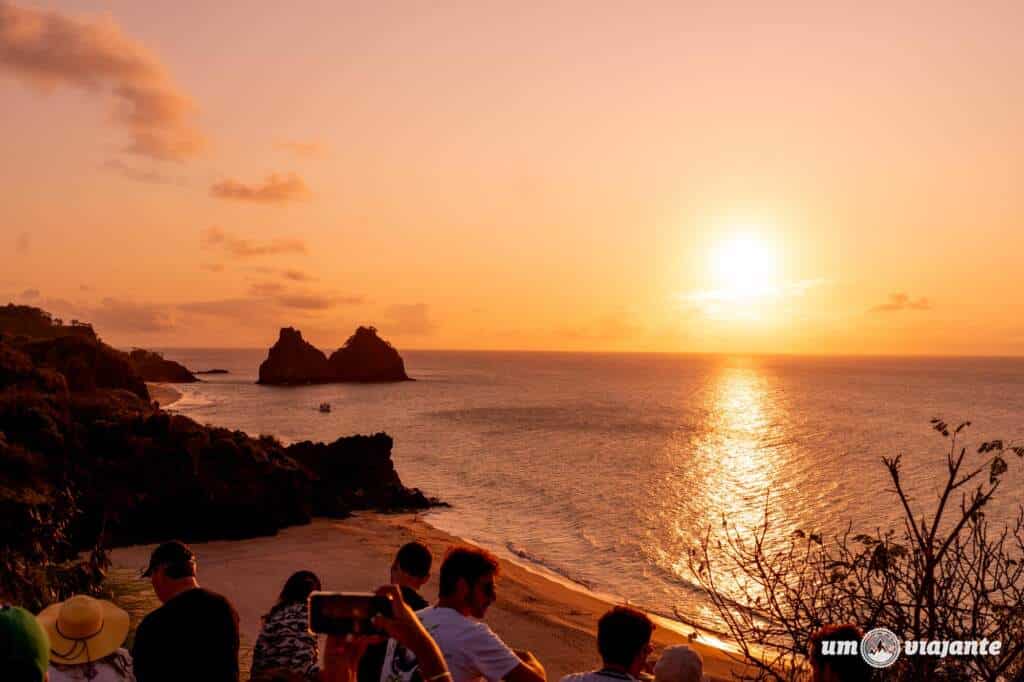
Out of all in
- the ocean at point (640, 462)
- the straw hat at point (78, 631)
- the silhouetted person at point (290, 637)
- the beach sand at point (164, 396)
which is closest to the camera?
the straw hat at point (78, 631)

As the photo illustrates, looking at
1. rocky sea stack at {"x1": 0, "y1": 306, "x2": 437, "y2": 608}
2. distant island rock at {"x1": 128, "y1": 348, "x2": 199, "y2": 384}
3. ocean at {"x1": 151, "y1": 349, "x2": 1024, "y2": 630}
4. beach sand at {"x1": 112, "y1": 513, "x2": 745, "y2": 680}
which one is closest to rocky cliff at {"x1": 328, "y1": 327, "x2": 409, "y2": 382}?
distant island rock at {"x1": 128, "y1": 348, "x2": 199, "y2": 384}

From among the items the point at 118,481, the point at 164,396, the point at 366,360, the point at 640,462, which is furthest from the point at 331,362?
the point at 118,481

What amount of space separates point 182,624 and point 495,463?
53.5 m

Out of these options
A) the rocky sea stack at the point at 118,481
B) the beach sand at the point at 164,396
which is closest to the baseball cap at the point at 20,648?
the rocky sea stack at the point at 118,481

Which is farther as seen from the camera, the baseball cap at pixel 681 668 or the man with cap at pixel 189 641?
the baseball cap at pixel 681 668

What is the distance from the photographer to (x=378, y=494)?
3731cm

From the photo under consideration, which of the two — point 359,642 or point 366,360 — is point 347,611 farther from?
point 366,360

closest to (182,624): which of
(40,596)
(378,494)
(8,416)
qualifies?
(40,596)

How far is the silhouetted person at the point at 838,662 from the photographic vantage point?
164 inches

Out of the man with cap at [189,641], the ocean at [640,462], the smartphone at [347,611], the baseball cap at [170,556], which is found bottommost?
the ocean at [640,462]

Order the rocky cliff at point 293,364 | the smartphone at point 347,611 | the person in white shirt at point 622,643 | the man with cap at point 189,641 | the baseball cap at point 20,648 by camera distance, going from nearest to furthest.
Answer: the smartphone at point 347,611, the baseball cap at point 20,648, the man with cap at point 189,641, the person in white shirt at point 622,643, the rocky cliff at point 293,364

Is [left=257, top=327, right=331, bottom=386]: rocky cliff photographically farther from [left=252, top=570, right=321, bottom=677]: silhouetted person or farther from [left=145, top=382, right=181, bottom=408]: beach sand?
[left=252, top=570, right=321, bottom=677]: silhouetted person

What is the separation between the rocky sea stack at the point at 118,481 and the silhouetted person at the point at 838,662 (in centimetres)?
1192

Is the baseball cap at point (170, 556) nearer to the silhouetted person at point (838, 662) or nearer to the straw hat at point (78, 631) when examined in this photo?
the straw hat at point (78, 631)
